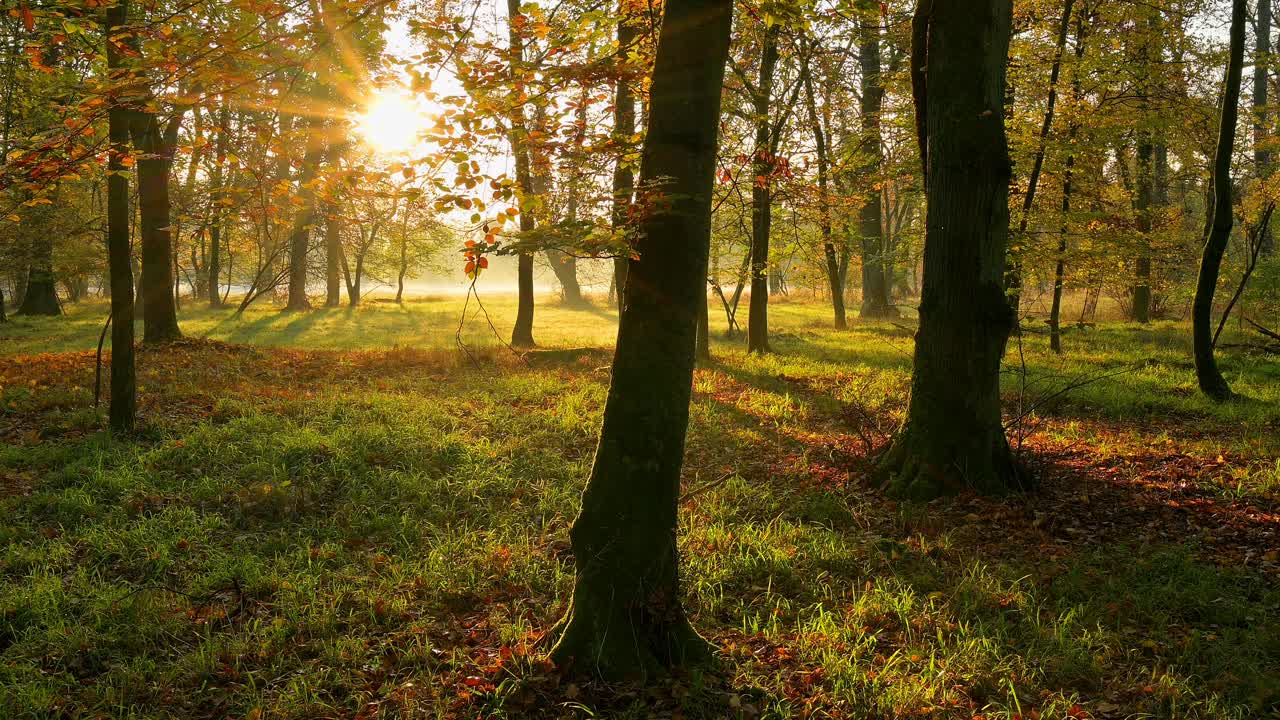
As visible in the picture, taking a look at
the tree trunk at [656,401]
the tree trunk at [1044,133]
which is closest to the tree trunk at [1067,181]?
the tree trunk at [1044,133]

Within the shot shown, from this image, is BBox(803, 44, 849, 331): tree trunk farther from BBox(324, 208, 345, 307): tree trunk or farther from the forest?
BBox(324, 208, 345, 307): tree trunk

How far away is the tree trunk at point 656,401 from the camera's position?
10.5 feet

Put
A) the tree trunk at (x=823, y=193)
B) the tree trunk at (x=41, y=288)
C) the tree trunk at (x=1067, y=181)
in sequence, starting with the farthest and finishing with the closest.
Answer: the tree trunk at (x=41, y=288), the tree trunk at (x=823, y=193), the tree trunk at (x=1067, y=181)

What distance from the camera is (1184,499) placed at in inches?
223

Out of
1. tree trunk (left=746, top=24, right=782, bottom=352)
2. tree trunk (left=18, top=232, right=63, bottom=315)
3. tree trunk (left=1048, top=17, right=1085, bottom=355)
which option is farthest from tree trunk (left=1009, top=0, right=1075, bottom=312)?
tree trunk (left=18, top=232, right=63, bottom=315)

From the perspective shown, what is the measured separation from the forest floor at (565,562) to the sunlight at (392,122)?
2924 millimetres

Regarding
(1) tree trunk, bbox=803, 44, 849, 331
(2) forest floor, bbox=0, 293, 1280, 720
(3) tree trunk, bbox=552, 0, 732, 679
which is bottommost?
(2) forest floor, bbox=0, 293, 1280, 720

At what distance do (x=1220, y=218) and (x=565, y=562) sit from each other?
909 cm

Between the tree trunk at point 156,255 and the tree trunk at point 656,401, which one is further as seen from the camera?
the tree trunk at point 156,255

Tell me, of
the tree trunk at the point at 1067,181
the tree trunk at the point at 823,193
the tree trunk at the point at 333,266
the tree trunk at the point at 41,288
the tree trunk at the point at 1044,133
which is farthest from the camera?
the tree trunk at the point at 333,266

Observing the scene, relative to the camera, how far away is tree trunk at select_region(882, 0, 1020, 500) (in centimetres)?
579

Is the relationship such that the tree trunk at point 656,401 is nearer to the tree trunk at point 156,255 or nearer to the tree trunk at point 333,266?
the tree trunk at point 156,255

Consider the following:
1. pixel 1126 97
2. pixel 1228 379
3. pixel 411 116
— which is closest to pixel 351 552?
pixel 411 116

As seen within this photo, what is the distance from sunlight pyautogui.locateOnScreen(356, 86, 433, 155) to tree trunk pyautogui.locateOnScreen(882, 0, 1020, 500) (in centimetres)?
448
